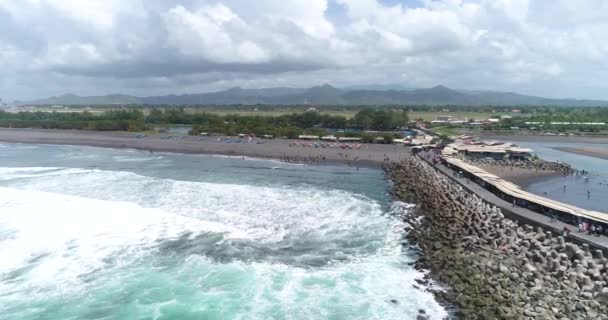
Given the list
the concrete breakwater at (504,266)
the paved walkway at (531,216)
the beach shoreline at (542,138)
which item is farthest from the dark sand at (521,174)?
the beach shoreline at (542,138)

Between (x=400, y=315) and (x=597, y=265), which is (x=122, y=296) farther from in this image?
(x=597, y=265)

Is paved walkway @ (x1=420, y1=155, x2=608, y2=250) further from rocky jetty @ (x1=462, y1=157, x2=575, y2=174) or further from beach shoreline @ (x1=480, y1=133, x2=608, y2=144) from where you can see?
beach shoreline @ (x1=480, y1=133, x2=608, y2=144)

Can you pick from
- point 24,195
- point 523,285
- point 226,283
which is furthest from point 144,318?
point 24,195

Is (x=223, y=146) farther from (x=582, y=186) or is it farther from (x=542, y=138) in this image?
(x=542, y=138)

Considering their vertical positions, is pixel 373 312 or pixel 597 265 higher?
pixel 597 265

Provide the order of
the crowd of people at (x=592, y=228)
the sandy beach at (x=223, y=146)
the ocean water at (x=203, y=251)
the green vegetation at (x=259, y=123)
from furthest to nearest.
Result: the green vegetation at (x=259, y=123) → the sandy beach at (x=223, y=146) → the crowd of people at (x=592, y=228) → the ocean water at (x=203, y=251)

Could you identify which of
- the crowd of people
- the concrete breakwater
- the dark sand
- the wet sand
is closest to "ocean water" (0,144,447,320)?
the concrete breakwater

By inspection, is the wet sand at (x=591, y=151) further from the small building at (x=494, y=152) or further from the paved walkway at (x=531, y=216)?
the paved walkway at (x=531, y=216)
